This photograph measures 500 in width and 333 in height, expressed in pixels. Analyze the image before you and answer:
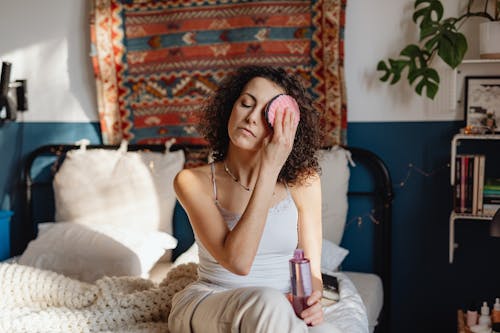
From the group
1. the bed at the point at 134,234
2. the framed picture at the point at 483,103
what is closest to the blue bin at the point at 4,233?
the bed at the point at 134,234

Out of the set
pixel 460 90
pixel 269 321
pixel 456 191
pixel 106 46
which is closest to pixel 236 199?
pixel 269 321

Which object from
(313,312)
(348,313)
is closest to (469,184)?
(348,313)

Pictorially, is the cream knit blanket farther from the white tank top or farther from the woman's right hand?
the woman's right hand

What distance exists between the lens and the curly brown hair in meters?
2.12

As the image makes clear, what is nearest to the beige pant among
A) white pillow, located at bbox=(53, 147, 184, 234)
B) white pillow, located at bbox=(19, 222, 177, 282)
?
white pillow, located at bbox=(19, 222, 177, 282)

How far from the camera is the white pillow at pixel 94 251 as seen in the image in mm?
2822

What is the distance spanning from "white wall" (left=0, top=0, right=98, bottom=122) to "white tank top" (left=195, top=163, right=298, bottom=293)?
1743mm

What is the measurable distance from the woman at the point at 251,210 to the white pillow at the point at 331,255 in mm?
688

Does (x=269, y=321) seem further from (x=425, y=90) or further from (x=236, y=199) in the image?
(x=425, y=90)

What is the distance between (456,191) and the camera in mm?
2803

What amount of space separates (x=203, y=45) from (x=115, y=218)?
3.05ft

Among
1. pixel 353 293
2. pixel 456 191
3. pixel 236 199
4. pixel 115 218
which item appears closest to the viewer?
pixel 236 199

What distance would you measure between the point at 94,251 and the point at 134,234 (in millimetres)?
210

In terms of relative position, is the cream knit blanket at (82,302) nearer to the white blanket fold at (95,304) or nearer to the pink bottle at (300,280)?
the white blanket fold at (95,304)
